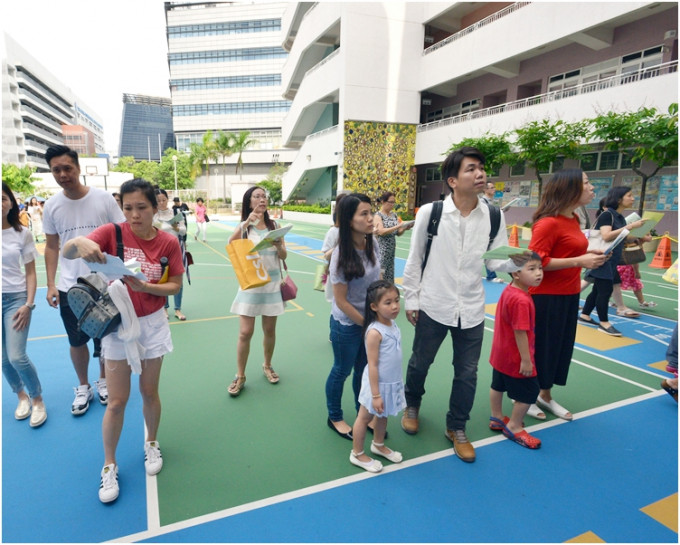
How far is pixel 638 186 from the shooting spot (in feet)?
46.2

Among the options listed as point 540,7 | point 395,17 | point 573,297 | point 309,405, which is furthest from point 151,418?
point 395,17

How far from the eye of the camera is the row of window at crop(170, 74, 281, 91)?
50406mm

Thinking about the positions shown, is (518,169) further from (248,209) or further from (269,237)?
(269,237)

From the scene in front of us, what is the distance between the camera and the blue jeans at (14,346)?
299 centimetres

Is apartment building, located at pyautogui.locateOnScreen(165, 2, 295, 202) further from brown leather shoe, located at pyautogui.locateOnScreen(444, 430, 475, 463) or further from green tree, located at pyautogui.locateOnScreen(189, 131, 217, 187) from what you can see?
brown leather shoe, located at pyautogui.locateOnScreen(444, 430, 475, 463)

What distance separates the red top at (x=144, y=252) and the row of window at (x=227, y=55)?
178ft

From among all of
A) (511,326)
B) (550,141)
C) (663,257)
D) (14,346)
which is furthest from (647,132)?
(14,346)

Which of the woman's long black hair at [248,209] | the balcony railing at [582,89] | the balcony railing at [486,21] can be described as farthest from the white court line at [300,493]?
the balcony railing at [486,21]

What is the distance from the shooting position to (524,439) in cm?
298

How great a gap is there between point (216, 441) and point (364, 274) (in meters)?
1.67

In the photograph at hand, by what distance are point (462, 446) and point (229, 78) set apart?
185ft

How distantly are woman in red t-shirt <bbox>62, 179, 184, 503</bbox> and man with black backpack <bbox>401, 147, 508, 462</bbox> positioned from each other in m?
1.60

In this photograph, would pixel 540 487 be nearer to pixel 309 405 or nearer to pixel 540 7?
pixel 309 405

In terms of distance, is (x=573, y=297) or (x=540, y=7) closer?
(x=573, y=297)
